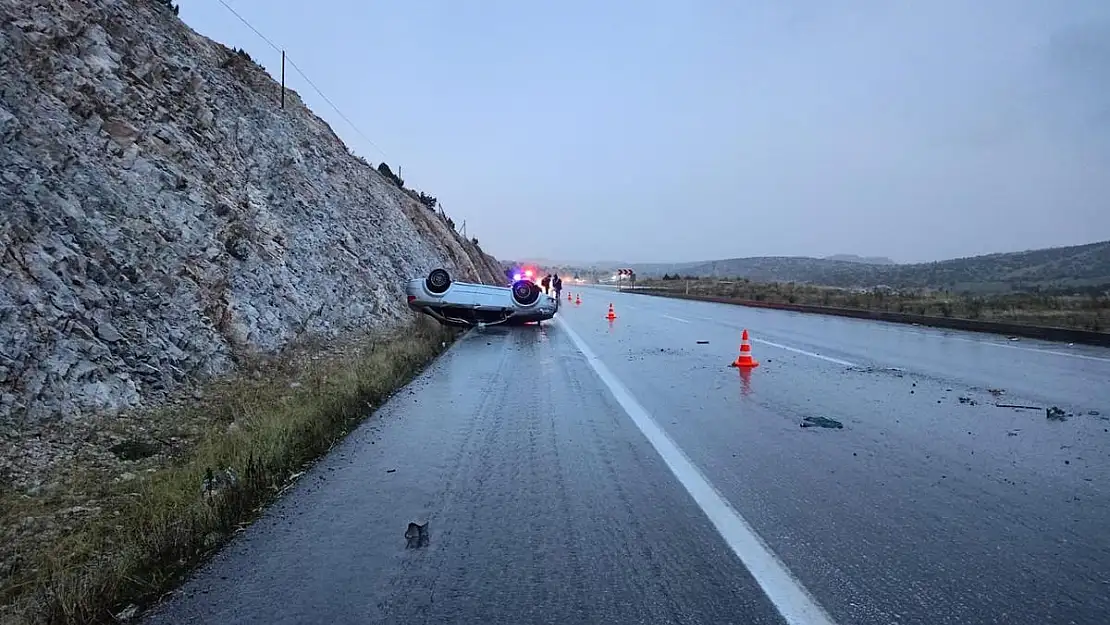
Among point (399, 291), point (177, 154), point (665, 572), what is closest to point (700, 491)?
point (665, 572)

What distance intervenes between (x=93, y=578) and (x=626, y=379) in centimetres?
847

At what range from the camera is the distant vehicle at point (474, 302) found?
19.2 metres

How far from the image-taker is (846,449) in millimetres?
6816

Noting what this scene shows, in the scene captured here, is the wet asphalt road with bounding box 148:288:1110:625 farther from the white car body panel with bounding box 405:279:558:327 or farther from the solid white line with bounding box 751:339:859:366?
the white car body panel with bounding box 405:279:558:327

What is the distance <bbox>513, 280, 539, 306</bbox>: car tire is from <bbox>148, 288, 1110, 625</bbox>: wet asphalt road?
1191 centimetres

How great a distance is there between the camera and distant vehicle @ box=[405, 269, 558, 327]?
757 inches

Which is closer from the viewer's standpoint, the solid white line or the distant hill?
the solid white line

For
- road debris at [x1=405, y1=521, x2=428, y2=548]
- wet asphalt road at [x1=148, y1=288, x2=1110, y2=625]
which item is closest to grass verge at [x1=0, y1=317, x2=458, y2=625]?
wet asphalt road at [x1=148, y1=288, x2=1110, y2=625]

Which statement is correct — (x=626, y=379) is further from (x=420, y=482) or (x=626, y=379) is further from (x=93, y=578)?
(x=93, y=578)

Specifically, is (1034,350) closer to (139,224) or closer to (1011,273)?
(139,224)

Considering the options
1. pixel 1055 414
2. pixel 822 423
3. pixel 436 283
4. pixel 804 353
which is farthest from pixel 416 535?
pixel 436 283

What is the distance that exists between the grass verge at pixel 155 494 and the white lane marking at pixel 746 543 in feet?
10.1

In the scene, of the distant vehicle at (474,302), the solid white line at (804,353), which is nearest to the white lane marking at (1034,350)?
the solid white line at (804,353)

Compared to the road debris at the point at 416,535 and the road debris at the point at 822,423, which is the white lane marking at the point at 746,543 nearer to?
the road debris at the point at 822,423
